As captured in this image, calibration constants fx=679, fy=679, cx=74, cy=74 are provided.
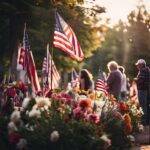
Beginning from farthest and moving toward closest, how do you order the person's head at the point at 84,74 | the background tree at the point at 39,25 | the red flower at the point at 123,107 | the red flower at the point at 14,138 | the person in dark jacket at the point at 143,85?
the background tree at the point at 39,25 < the person's head at the point at 84,74 < the person in dark jacket at the point at 143,85 < the red flower at the point at 123,107 < the red flower at the point at 14,138

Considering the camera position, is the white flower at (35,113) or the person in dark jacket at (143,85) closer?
the white flower at (35,113)

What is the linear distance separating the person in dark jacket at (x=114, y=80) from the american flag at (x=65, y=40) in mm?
1072

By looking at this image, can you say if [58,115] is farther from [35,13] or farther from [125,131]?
[35,13]

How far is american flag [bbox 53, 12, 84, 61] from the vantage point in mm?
16109

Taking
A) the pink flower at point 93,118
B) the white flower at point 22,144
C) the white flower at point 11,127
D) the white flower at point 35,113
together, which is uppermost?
the white flower at point 35,113

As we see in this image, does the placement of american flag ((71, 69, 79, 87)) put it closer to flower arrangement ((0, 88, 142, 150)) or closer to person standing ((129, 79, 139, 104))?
person standing ((129, 79, 139, 104))

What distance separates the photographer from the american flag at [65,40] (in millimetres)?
16109

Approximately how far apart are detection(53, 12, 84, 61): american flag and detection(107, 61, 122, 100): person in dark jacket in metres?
1.07

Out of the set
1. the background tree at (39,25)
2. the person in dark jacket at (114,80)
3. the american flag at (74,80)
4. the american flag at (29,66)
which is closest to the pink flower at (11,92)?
the american flag at (29,66)

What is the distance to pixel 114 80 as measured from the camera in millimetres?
17250

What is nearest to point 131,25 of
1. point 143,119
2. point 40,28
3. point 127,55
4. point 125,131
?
point 127,55

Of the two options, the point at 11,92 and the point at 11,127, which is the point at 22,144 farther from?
the point at 11,92

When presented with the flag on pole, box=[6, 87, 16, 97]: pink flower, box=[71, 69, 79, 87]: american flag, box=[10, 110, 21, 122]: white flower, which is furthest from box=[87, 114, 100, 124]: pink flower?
box=[71, 69, 79, 87]: american flag

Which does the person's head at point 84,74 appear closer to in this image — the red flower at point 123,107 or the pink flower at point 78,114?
the red flower at point 123,107
